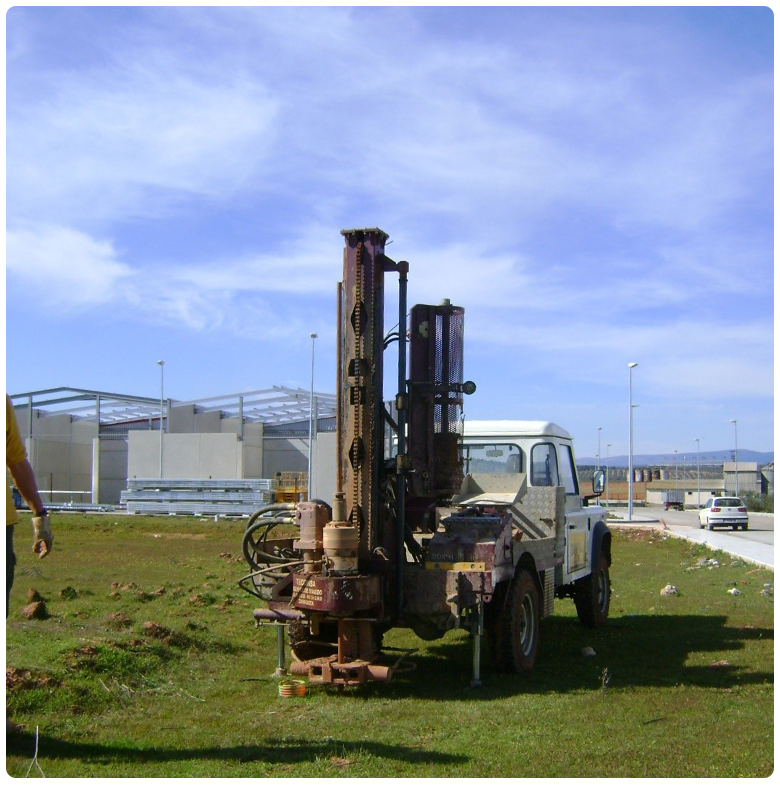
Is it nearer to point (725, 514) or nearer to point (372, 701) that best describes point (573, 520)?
point (372, 701)

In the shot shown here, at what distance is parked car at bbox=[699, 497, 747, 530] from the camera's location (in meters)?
43.3

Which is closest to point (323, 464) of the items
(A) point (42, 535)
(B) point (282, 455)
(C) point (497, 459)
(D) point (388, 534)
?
(B) point (282, 455)

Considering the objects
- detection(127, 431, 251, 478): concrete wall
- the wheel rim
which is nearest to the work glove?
the wheel rim

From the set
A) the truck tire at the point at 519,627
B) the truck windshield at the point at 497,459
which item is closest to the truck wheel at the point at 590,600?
the truck windshield at the point at 497,459

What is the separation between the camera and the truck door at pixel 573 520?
11.3 m

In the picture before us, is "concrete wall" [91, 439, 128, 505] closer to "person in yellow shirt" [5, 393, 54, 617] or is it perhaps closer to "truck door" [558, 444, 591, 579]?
"truck door" [558, 444, 591, 579]

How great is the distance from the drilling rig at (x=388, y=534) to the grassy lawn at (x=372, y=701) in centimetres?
52

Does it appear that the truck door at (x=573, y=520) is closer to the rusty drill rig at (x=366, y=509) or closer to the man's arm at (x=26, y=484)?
the rusty drill rig at (x=366, y=509)

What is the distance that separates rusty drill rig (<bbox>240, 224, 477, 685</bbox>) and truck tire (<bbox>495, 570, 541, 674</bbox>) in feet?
2.58

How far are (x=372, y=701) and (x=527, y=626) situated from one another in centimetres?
Result: 227

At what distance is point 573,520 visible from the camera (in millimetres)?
11469

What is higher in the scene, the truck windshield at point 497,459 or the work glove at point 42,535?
the truck windshield at point 497,459

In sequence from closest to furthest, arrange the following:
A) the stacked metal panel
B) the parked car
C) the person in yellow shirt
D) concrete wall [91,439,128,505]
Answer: the person in yellow shirt
the parked car
the stacked metal panel
concrete wall [91,439,128,505]

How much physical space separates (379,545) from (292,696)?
148cm
